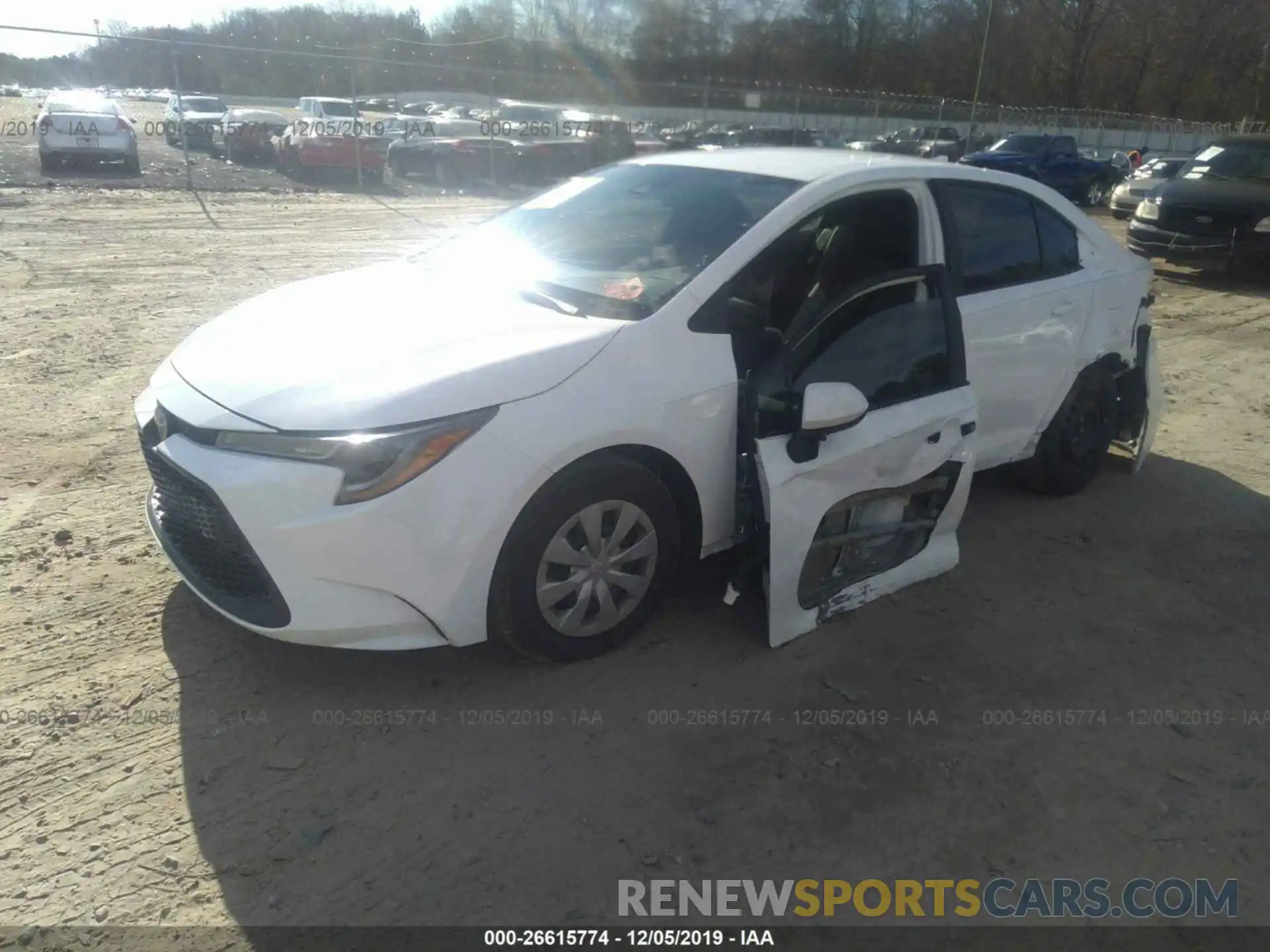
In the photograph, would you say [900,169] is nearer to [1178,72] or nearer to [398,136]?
[398,136]

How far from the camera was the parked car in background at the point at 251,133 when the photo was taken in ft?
79.1

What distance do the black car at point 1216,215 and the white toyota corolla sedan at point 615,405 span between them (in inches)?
367

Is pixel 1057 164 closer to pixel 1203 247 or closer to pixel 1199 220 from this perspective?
pixel 1199 220

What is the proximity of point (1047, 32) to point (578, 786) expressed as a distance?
6621 cm

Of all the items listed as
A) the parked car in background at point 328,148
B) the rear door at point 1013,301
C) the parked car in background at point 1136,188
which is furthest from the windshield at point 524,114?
the rear door at point 1013,301

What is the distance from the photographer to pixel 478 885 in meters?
2.51

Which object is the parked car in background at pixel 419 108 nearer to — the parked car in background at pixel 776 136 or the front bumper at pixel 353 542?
the parked car in background at pixel 776 136

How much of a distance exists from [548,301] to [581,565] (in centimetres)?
100

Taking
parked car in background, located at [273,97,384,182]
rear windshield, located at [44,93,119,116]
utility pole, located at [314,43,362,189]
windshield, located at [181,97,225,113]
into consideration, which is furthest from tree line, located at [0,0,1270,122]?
rear windshield, located at [44,93,119,116]

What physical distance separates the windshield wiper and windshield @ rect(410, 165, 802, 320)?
0.02 metres

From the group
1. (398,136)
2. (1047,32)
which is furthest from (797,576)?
(1047,32)

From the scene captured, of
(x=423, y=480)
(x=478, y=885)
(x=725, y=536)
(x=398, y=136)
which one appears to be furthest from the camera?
(x=398, y=136)

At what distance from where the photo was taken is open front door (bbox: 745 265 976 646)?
338 cm

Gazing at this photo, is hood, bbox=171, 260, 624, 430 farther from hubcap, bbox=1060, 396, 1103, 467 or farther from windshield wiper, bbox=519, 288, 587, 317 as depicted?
hubcap, bbox=1060, 396, 1103, 467
